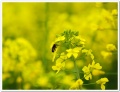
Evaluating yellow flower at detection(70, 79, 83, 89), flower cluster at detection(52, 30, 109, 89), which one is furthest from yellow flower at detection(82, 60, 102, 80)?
yellow flower at detection(70, 79, 83, 89)

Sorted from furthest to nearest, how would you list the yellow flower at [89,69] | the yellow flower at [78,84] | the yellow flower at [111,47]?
the yellow flower at [111,47] → the yellow flower at [89,69] → the yellow flower at [78,84]

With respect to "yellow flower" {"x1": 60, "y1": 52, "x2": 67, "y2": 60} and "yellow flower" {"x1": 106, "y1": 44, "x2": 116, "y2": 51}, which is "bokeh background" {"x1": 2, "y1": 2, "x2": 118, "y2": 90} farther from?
"yellow flower" {"x1": 60, "y1": 52, "x2": 67, "y2": 60}

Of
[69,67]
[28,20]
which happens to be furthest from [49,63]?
[28,20]

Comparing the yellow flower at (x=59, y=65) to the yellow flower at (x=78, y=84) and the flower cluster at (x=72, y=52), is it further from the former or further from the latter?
the yellow flower at (x=78, y=84)

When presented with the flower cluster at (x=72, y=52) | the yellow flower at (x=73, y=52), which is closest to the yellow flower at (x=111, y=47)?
the flower cluster at (x=72, y=52)

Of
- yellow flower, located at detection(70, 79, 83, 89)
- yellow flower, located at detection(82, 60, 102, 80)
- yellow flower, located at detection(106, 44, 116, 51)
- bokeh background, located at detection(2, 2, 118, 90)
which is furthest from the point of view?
bokeh background, located at detection(2, 2, 118, 90)

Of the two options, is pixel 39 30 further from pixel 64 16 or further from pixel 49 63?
pixel 49 63

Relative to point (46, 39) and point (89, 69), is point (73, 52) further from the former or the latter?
point (46, 39)

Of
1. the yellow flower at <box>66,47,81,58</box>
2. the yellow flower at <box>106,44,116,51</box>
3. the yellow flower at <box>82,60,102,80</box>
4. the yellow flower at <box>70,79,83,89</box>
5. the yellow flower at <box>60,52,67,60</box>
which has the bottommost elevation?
the yellow flower at <box>70,79,83,89</box>

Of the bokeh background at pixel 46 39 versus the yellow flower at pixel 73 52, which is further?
the bokeh background at pixel 46 39
